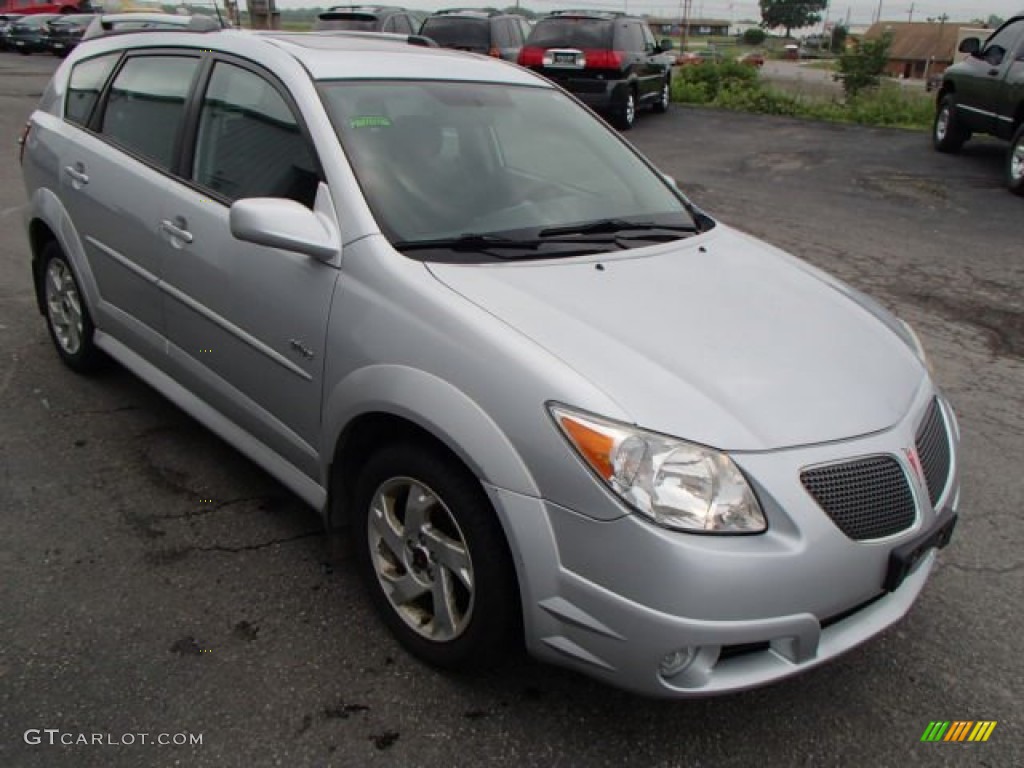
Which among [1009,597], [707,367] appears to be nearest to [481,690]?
[707,367]

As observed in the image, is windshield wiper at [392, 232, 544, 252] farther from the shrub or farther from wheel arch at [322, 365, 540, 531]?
the shrub

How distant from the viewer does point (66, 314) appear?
4.63 m

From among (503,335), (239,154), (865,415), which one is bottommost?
(865,415)

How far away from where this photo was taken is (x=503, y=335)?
7.90 ft

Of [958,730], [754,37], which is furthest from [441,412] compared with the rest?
[754,37]

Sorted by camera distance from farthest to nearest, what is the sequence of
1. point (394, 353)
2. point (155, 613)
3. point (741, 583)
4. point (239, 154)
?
point (239, 154), point (155, 613), point (394, 353), point (741, 583)

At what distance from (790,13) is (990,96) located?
136 meters

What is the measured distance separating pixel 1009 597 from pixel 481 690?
1.88m

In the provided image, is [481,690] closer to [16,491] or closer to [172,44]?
[16,491]

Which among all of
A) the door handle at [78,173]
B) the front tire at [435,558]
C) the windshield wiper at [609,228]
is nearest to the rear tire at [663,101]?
the door handle at [78,173]

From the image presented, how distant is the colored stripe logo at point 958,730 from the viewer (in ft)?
8.39

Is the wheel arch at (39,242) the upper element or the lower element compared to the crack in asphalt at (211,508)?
upper

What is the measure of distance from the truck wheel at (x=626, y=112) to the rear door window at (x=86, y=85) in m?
11.1

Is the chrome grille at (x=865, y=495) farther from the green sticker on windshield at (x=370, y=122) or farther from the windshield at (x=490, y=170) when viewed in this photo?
the green sticker on windshield at (x=370, y=122)
